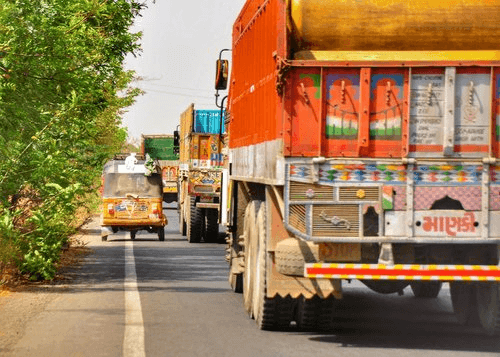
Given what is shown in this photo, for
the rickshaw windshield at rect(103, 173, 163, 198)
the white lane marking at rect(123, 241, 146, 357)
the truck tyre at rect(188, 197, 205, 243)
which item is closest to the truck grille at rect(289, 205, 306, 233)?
the white lane marking at rect(123, 241, 146, 357)

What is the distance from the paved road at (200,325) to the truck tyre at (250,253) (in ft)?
0.82

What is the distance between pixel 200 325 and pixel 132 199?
62.6 feet

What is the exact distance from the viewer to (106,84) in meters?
23.3

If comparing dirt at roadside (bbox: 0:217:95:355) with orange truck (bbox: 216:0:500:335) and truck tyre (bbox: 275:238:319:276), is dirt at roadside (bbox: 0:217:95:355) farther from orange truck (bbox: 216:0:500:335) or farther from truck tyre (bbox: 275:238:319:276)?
orange truck (bbox: 216:0:500:335)

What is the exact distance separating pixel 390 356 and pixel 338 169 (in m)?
1.73

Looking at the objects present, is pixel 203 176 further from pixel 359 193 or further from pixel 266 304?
pixel 359 193

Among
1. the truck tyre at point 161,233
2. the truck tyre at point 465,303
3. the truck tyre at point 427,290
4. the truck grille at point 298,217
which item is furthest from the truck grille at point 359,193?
the truck tyre at point 161,233

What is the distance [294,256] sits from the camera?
12438 millimetres

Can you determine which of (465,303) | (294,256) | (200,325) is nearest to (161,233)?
(200,325)

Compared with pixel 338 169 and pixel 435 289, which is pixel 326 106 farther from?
pixel 435 289

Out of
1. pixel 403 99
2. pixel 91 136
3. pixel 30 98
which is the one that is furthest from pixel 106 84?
pixel 403 99

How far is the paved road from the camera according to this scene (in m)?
12.1

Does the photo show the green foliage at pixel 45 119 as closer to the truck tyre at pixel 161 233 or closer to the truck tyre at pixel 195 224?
the truck tyre at pixel 195 224

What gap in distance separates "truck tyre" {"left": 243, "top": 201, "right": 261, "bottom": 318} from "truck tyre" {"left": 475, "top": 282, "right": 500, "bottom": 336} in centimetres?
234
